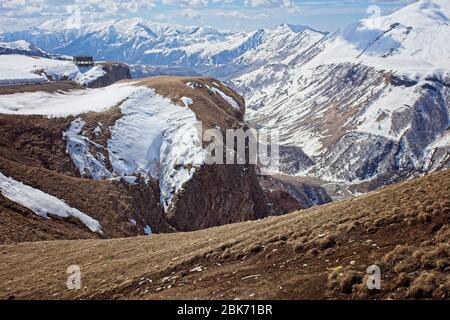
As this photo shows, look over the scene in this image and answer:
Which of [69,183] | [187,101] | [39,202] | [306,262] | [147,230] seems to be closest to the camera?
[306,262]

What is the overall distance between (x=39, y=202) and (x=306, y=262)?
44740 mm

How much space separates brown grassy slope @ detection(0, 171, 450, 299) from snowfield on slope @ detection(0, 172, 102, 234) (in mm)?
23449

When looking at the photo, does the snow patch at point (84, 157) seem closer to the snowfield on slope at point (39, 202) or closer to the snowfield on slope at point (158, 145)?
the snowfield on slope at point (158, 145)

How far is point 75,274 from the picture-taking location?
2798 centimetres

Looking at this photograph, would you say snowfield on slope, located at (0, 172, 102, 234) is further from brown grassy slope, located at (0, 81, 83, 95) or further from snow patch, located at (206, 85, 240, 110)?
snow patch, located at (206, 85, 240, 110)

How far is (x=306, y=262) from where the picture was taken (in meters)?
21.8

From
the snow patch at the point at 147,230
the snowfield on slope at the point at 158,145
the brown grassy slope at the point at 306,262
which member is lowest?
the snow patch at the point at 147,230

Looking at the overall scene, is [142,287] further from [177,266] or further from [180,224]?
[180,224]

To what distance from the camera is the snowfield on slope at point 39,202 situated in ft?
181

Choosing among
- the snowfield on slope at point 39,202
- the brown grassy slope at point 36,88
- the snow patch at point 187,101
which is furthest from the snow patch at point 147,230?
the brown grassy slope at point 36,88

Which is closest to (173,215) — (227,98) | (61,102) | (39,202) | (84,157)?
(84,157)

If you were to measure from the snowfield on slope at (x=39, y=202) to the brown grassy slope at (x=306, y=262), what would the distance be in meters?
23.4

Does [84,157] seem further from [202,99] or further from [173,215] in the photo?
[202,99]
